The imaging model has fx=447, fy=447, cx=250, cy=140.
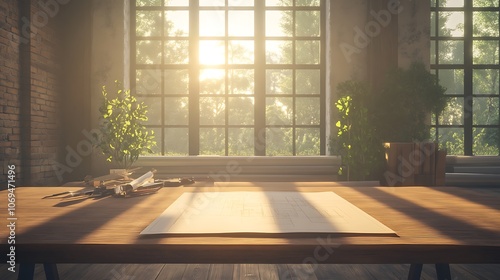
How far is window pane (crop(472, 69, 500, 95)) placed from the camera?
5.57m

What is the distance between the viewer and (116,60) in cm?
539

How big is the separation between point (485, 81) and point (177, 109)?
3918 millimetres

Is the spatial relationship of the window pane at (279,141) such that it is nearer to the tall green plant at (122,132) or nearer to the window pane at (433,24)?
the tall green plant at (122,132)

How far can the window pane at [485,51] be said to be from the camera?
5.61 m

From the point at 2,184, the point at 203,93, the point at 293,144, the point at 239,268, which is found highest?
the point at 203,93

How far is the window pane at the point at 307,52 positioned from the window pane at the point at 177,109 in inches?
60.5

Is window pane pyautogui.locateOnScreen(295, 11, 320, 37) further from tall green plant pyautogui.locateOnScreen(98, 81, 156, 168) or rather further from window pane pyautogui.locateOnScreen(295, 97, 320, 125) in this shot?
tall green plant pyautogui.locateOnScreen(98, 81, 156, 168)

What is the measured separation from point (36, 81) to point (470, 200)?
443 centimetres

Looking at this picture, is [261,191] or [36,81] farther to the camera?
[36,81]

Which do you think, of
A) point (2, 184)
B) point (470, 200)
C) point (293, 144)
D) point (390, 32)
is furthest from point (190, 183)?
point (390, 32)

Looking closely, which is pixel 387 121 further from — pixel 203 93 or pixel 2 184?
pixel 2 184

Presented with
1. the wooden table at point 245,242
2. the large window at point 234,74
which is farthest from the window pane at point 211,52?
the wooden table at point 245,242
